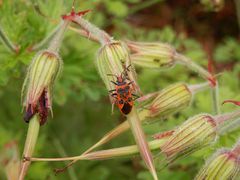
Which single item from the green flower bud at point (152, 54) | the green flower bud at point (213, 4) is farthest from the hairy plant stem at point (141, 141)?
the green flower bud at point (213, 4)

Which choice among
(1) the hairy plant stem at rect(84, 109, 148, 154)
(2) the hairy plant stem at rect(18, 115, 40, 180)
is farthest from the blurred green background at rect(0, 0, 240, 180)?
(2) the hairy plant stem at rect(18, 115, 40, 180)

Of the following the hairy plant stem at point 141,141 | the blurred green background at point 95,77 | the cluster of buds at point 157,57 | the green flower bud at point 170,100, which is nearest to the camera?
the hairy plant stem at point 141,141

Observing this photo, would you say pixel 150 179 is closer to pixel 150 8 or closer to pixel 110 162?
pixel 110 162

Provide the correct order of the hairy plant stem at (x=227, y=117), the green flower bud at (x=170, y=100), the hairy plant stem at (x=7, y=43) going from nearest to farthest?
the hairy plant stem at (x=227, y=117)
the green flower bud at (x=170, y=100)
the hairy plant stem at (x=7, y=43)

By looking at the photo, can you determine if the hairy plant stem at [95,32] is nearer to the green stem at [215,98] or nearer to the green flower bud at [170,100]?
the green flower bud at [170,100]

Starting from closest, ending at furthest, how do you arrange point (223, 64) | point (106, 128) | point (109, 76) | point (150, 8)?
point (109, 76) < point (106, 128) < point (223, 64) < point (150, 8)

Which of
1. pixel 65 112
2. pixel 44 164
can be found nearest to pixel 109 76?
pixel 44 164
